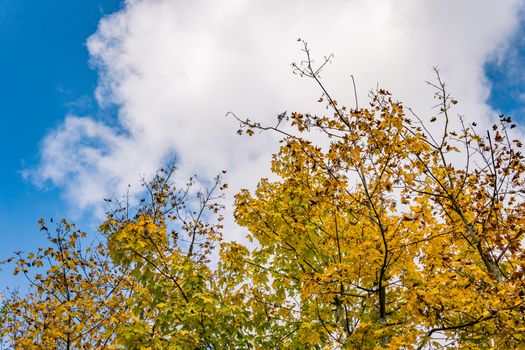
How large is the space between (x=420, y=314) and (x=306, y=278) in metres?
1.36

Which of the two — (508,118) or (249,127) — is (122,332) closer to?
(249,127)

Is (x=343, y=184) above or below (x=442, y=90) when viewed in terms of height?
below

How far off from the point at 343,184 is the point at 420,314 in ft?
5.91

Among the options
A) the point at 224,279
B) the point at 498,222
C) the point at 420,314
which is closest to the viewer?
the point at 420,314

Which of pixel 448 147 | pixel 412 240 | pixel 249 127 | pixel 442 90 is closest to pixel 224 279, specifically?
pixel 249 127

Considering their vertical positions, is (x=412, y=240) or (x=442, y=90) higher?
(x=442, y=90)

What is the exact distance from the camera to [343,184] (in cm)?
507

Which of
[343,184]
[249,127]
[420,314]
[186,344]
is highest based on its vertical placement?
[249,127]

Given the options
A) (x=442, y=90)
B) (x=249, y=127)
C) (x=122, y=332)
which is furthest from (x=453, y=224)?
(x=122, y=332)

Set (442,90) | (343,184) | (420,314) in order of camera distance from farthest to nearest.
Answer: (442,90) → (343,184) → (420,314)

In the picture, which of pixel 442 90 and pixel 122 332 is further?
pixel 442 90

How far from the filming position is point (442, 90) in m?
5.98

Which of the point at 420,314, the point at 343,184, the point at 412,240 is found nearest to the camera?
the point at 420,314

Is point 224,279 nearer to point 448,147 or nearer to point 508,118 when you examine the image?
point 448,147
